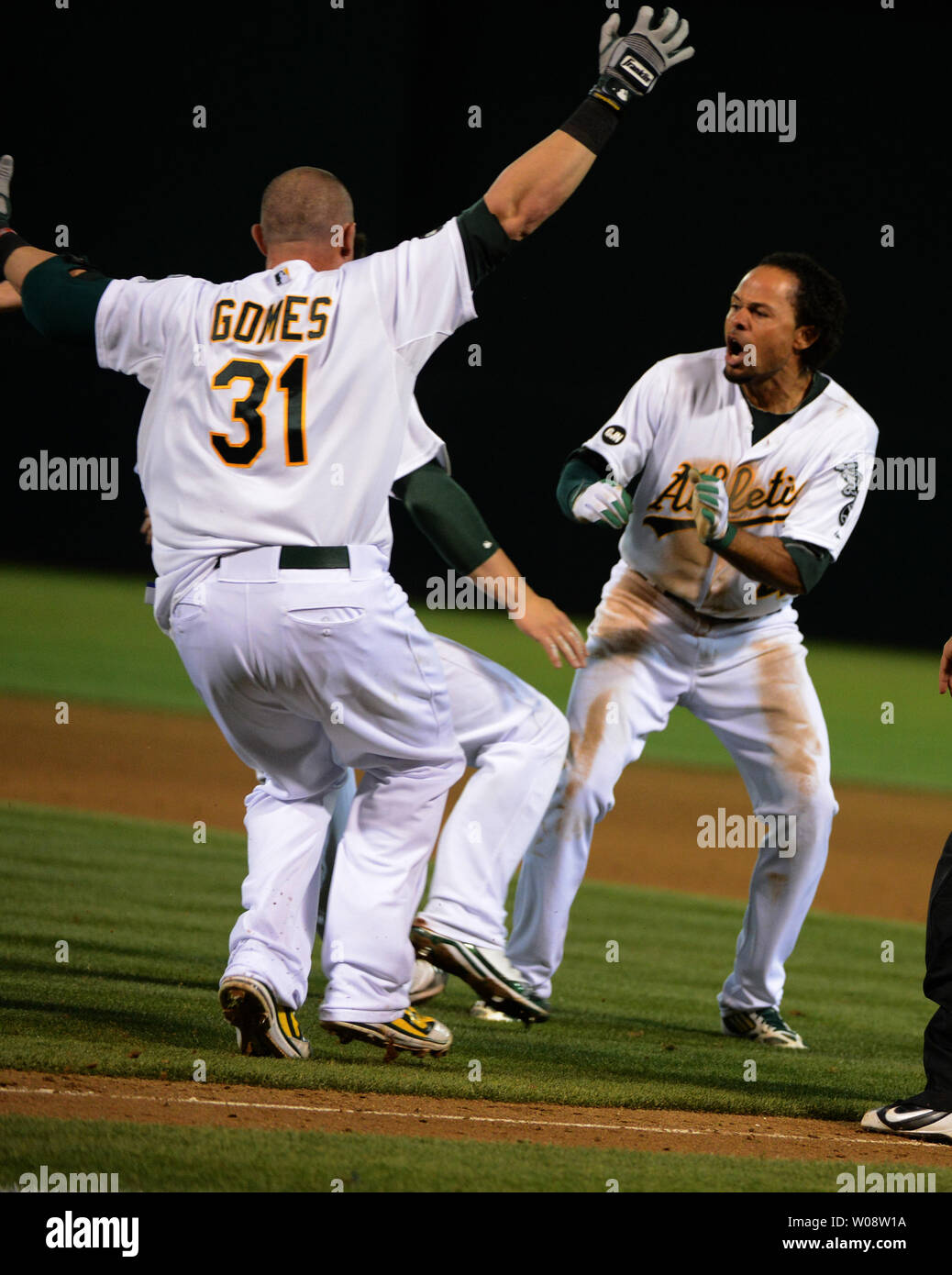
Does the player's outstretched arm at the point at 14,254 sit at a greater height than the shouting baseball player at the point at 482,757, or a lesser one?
greater

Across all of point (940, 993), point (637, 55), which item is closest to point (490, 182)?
point (637, 55)

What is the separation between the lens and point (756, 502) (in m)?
5.48

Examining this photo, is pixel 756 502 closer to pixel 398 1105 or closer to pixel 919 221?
pixel 398 1105

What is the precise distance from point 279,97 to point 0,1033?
58.1 feet

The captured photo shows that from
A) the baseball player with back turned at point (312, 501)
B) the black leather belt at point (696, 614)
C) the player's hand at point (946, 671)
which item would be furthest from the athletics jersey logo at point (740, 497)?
the baseball player with back turned at point (312, 501)

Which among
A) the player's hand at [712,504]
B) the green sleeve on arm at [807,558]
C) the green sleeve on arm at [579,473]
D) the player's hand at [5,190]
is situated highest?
the player's hand at [5,190]

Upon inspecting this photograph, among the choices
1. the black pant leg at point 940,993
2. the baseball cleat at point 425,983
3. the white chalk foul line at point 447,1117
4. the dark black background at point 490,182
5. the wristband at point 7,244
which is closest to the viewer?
the white chalk foul line at point 447,1117

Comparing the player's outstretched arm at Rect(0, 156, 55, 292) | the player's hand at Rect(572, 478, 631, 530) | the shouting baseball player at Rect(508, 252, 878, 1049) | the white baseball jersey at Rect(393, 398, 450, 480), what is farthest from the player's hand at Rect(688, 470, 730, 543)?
the player's outstretched arm at Rect(0, 156, 55, 292)

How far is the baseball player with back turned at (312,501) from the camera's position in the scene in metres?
3.79

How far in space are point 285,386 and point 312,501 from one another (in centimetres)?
29

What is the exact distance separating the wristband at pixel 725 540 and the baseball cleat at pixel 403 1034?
172 centimetres

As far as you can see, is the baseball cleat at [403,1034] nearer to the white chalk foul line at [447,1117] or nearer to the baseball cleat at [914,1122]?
the white chalk foul line at [447,1117]

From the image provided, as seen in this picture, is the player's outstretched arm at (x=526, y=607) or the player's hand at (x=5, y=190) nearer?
the player's hand at (x=5, y=190)
